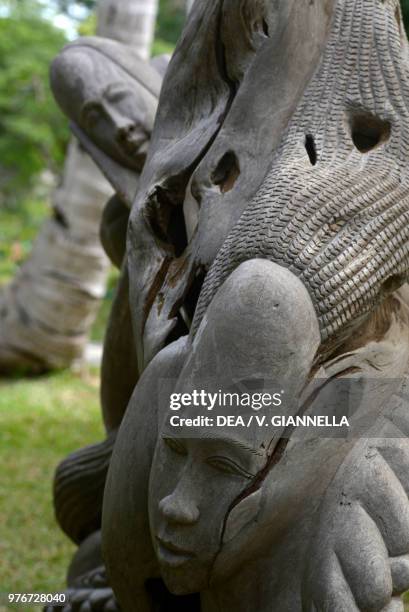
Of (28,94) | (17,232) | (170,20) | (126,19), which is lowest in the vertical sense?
(17,232)

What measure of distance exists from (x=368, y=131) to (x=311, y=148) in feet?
0.38

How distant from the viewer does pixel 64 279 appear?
4.92 metres

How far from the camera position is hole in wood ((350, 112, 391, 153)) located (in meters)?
1.59

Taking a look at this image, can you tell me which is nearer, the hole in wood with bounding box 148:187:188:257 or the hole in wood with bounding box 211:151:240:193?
the hole in wood with bounding box 211:151:240:193

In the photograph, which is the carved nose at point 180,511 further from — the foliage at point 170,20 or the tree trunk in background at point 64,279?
the foliage at point 170,20

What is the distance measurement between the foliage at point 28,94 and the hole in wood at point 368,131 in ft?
20.3

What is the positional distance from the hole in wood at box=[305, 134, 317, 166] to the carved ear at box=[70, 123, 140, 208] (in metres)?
0.68

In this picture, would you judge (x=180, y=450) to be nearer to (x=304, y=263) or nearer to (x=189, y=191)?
(x=304, y=263)

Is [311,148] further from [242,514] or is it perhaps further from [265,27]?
[242,514]

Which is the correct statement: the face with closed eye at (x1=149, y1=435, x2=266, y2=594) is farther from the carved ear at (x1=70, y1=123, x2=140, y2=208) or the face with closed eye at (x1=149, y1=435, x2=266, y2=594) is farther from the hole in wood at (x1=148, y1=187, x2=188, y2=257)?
the carved ear at (x1=70, y1=123, x2=140, y2=208)

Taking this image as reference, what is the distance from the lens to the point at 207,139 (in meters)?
1.76

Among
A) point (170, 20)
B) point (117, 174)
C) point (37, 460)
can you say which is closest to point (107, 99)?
point (117, 174)

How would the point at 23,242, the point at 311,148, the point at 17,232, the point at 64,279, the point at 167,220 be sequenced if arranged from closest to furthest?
the point at 311,148
the point at 167,220
the point at 64,279
the point at 23,242
the point at 17,232

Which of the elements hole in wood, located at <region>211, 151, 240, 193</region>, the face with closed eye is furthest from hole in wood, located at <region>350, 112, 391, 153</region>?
the face with closed eye
